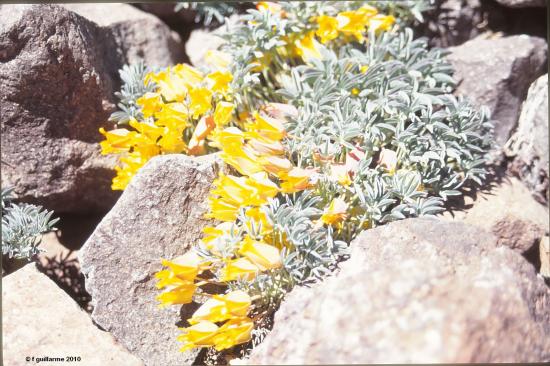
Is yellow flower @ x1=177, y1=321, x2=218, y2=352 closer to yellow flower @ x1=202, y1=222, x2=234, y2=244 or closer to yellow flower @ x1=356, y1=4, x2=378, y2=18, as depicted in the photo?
yellow flower @ x1=202, y1=222, x2=234, y2=244

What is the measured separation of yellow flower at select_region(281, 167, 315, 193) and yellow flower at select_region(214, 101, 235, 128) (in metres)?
0.68

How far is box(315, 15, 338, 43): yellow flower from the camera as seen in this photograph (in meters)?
3.75

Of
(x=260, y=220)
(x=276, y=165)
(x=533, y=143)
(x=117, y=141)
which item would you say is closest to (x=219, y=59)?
(x=117, y=141)

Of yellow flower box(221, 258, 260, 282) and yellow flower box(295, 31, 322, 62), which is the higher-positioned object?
yellow flower box(295, 31, 322, 62)

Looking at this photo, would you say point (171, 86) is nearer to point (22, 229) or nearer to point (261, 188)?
point (261, 188)

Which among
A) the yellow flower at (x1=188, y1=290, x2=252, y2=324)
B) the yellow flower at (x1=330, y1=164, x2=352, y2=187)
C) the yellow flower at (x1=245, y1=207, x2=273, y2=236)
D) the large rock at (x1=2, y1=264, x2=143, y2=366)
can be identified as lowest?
the large rock at (x1=2, y1=264, x2=143, y2=366)

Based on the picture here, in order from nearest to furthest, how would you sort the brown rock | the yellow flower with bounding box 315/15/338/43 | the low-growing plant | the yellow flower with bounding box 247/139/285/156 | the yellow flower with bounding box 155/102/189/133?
the yellow flower with bounding box 247/139/285/156, the low-growing plant, the yellow flower with bounding box 155/102/189/133, the yellow flower with bounding box 315/15/338/43, the brown rock

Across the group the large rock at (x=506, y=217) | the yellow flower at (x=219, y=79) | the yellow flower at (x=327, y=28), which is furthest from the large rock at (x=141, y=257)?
the large rock at (x=506, y=217)

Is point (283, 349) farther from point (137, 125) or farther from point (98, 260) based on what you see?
→ point (137, 125)

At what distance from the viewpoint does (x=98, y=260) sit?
305 cm

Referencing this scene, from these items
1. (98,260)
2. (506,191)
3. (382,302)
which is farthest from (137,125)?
(506,191)

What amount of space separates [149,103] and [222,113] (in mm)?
423

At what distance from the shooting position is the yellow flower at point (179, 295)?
2.82m

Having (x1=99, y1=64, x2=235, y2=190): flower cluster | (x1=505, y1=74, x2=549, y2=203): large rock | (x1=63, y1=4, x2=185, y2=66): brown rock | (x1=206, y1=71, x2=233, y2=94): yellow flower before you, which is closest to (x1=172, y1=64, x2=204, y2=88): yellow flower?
(x1=99, y1=64, x2=235, y2=190): flower cluster
